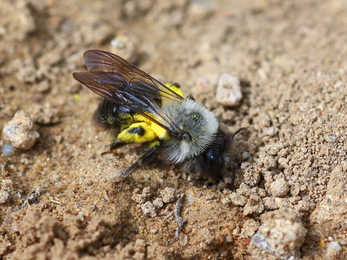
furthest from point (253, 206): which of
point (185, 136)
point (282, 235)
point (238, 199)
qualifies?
point (185, 136)

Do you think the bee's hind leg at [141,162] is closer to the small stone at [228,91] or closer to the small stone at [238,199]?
the small stone at [238,199]

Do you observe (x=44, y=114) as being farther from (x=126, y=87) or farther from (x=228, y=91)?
(x=228, y=91)

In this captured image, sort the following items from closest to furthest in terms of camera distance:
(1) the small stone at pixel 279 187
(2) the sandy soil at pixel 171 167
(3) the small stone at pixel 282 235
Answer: (3) the small stone at pixel 282 235
(2) the sandy soil at pixel 171 167
(1) the small stone at pixel 279 187

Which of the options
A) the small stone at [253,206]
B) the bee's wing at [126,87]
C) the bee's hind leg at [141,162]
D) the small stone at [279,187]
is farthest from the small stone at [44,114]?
the small stone at [279,187]

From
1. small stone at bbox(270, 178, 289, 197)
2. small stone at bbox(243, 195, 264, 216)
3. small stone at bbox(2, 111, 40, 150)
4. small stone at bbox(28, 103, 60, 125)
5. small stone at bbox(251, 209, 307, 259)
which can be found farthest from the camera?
small stone at bbox(28, 103, 60, 125)

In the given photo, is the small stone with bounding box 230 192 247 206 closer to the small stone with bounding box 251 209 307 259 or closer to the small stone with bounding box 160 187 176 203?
the small stone with bounding box 251 209 307 259

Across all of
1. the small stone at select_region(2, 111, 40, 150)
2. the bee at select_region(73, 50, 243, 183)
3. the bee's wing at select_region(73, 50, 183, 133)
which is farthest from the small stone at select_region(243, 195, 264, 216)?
the small stone at select_region(2, 111, 40, 150)

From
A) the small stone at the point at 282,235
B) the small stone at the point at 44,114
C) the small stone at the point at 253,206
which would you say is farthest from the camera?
the small stone at the point at 44,114
